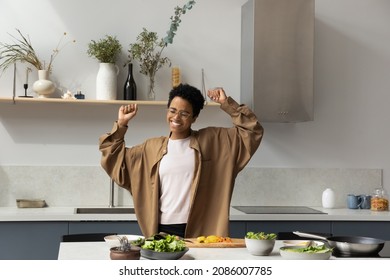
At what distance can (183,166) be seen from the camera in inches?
145

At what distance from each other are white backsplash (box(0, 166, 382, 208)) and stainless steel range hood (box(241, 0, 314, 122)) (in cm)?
58

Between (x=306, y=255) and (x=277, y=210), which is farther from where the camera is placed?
(x=277, y=210)

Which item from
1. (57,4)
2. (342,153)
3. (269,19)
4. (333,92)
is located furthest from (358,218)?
(57,4)

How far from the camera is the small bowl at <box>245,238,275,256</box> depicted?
2818 mm

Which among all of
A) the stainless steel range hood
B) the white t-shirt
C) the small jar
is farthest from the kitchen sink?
the small jar

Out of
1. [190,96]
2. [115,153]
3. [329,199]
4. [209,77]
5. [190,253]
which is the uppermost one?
[209,77]

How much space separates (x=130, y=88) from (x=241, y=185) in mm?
1178

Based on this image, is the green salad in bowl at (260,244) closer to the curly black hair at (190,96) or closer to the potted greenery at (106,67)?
the curly black hair at (190,96)

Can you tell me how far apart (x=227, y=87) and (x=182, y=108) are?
5.42 feet

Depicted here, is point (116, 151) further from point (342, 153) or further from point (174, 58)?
point (342, 153)

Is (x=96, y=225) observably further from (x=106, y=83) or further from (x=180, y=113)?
(x=180, y=113)

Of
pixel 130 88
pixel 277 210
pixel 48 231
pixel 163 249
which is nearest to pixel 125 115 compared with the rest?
pixel 163 249

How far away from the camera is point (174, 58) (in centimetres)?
523

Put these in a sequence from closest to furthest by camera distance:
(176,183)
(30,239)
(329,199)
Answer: (176,183) → (30,239) → (329,199)
